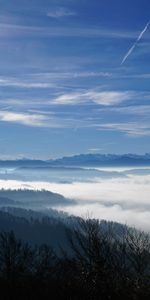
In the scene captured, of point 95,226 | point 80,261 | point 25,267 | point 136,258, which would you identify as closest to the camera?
point 80,261

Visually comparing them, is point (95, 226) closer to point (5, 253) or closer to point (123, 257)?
point (123, 257)

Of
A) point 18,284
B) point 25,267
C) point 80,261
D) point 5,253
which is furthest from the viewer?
point 5,253

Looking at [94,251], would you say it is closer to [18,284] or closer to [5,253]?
[18,284]

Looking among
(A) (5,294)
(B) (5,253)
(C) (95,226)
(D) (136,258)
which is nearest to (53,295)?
(A) (5,294)

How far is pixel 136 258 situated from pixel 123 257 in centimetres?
506

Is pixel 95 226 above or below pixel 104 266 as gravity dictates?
above

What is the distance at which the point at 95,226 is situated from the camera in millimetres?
38438

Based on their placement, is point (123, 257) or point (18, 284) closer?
point (18, 284)

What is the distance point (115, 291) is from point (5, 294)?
6041mm

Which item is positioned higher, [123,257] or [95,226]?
[95,226]

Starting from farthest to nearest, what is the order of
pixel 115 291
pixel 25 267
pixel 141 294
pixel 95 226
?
1. pixel 25 267
2. pixel 95 226
3. pixel 115 291
4. pixel 141 294

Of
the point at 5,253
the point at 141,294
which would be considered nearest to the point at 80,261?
the point at 141,294

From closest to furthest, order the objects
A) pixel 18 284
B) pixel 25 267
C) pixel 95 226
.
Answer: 1. pixel 18 284
2. pixel 95 226
3. pixel 25 267

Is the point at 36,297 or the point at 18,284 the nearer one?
the point at 36,297
